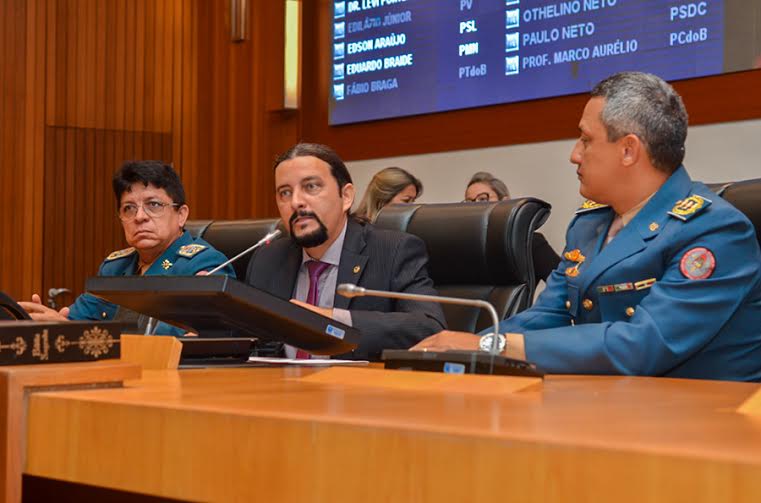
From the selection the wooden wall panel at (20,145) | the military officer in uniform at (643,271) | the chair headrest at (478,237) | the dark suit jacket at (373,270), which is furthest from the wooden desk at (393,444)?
the wooden wall panel at (20,145)

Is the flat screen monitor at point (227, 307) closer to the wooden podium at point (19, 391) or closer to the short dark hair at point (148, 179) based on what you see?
the wooden podium at point (19, 391)

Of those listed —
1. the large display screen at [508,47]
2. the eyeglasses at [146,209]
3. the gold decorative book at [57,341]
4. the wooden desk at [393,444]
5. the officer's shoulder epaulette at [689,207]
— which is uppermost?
the large display screen at [508,47]

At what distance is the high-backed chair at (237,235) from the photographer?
3.83 meters

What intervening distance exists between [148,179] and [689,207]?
6.42ft

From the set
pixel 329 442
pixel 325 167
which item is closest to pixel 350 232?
pixel 325 167

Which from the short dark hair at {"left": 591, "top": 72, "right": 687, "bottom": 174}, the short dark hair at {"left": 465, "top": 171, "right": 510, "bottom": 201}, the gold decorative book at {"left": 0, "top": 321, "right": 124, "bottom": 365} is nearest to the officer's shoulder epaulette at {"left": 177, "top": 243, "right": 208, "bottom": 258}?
the short dark hair at {"left": 591, "top": 72, "right": 687, "bottom": 174}

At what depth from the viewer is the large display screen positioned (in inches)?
174

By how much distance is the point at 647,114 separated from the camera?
243 centimetres

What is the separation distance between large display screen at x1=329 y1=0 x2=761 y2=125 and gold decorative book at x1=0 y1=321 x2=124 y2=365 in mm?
3437

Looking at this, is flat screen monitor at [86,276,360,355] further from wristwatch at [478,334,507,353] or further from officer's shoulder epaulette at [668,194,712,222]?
officer's shoulder epaulette at [668,194,712,222]

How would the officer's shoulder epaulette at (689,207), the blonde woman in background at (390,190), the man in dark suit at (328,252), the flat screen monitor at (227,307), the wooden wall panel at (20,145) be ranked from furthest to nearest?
the wooden wall panel at (20,145), the blonde woman in background at (390,190), the man in dark suit at (328,252), the officer's shoulder epaulette at (689,207), the flat screen monitor at (227,307)

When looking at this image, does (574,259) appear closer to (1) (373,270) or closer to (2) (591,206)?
(2) (591,206)

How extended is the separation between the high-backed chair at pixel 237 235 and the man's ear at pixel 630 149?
1615 mm

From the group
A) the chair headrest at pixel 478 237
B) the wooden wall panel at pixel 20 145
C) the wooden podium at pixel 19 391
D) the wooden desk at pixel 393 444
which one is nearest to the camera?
the wooden desk at pixel 393 444
